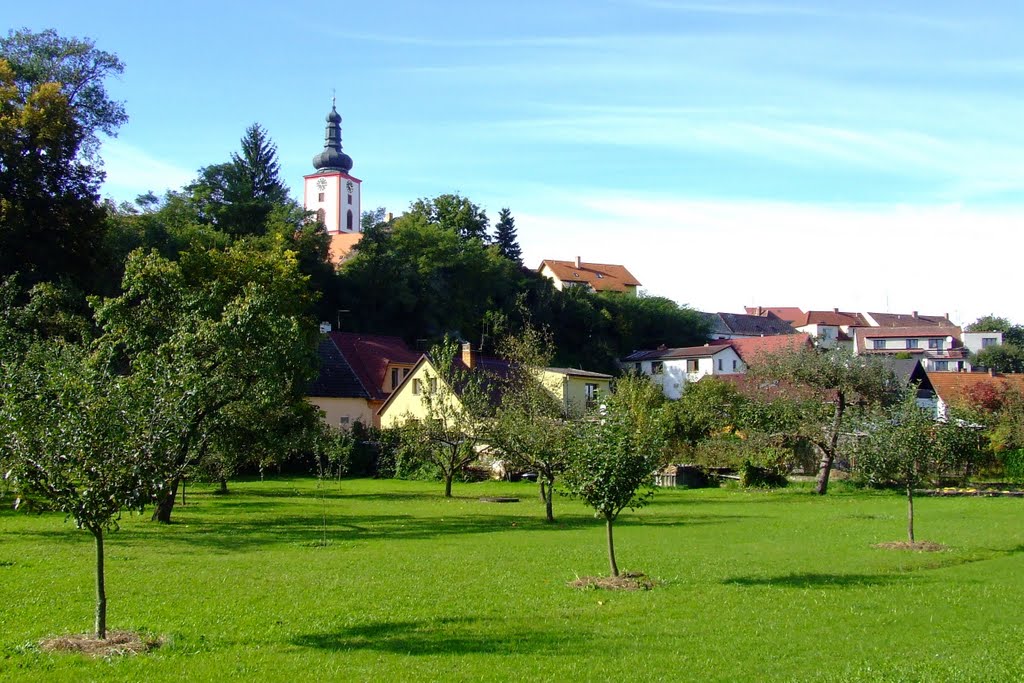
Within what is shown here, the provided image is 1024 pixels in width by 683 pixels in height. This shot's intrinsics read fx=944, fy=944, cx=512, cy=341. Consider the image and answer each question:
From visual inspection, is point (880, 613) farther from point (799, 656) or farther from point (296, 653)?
point (296, 653)

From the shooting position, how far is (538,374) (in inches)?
1708

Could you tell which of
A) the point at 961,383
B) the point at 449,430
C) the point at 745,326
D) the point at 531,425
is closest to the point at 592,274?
the point at 745,326

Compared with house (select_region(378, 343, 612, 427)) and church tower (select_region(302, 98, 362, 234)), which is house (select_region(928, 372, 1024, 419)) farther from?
church tower (select_region(302, 98, 362, 234))

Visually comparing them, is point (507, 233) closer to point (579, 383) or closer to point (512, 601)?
point (579, 383)

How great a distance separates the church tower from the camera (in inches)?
4924

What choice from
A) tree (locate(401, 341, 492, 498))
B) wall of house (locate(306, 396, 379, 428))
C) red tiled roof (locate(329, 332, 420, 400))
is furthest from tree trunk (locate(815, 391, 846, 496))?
wall of house (locate(306, 396, 379, 428))

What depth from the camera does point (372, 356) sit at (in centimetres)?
6197

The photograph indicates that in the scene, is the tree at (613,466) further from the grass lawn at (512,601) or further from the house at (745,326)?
the house at (745,326)

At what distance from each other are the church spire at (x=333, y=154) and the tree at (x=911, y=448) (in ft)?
359

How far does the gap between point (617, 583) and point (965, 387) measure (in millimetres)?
51856

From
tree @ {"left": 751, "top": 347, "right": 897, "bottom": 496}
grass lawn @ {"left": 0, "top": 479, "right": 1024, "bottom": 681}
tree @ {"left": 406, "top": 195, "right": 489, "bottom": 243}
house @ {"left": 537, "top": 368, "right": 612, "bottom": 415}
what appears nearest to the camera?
grass lawn @ {"left": 0, "top": 479, "right": 1024, "bottom": 681}

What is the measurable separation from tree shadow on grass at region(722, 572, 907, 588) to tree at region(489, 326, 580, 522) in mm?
4148

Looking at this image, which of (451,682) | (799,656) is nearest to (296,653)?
(451,682)

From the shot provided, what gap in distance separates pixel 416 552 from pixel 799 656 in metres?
10.3
